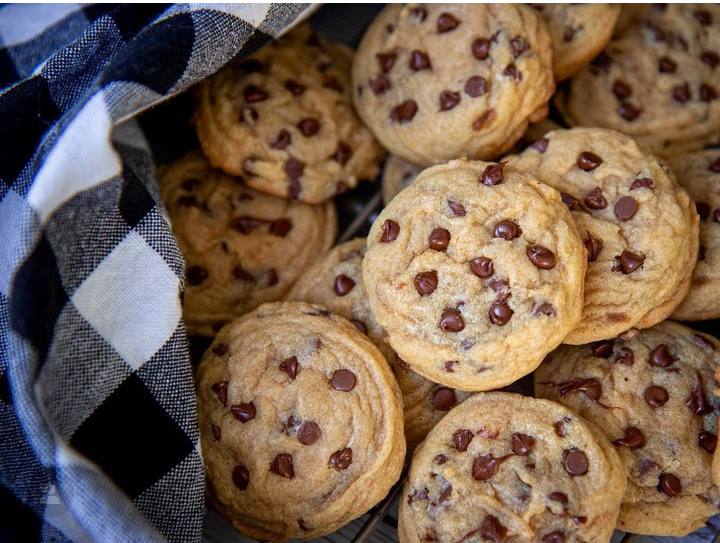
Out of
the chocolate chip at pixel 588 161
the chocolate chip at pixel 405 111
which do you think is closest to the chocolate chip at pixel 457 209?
the chocolate chip at pixel 588 161

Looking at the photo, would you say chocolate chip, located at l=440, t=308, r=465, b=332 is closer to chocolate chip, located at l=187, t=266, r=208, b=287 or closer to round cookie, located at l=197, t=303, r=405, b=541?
round cookie, located at l=197, t=303, r=405, b=541

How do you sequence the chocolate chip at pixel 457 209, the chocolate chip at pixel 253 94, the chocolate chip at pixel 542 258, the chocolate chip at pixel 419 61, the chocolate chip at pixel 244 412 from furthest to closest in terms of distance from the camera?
the chocolate chip at pixel 253 94 → the chocolate chip at pixel 419 61 → the chocolate chip at pixel 244 412 → the chocolate chip at pixel 457 209 → the chocolate chip at pixel 542 258

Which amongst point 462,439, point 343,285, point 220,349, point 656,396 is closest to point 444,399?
point 462,439

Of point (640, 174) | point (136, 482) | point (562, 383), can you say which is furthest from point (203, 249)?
point (640, 174)

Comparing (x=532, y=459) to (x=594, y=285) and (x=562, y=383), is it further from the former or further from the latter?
(x=594, y=285)

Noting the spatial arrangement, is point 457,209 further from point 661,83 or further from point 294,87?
point 661,83

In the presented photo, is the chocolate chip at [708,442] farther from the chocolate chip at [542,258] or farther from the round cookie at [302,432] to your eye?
the round cookie at [302,432]

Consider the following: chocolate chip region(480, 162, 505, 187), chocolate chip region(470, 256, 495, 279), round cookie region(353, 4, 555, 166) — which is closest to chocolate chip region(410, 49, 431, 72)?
round cookie region(353, 4, 555, 166)
